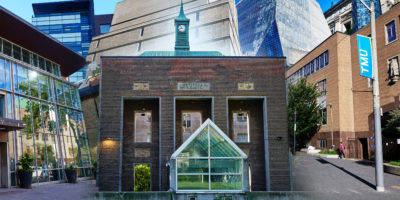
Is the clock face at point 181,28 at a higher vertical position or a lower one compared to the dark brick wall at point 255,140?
higher

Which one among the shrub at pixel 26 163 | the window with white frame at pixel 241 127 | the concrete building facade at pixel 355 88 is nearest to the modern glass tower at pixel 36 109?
the shrub at pixel 26 163

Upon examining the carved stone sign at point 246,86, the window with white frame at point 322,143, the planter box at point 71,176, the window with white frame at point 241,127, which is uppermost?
the carved stone sign at point 246,86

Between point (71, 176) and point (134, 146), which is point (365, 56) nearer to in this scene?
point (134, 146)

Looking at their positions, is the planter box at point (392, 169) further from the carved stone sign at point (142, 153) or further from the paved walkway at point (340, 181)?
A: the carved stone sign at point (142, 153)

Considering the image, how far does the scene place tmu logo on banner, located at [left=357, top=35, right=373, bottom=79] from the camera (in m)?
19.7

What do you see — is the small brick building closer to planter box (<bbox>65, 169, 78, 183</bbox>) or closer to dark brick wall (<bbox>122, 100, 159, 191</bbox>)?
dark brick wall (<bbox>122, 100, 159, 191</bbox>)

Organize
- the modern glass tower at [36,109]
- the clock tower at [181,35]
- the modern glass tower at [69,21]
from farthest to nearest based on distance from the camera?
the modern glass tower at [69,21], the clock tower at [181,35], the modern glass tower at [36,109]

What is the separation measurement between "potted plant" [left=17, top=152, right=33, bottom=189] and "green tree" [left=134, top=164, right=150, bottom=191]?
6951mm

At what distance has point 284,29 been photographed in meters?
85.3

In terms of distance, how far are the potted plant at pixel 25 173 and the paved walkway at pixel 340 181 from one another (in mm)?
17441

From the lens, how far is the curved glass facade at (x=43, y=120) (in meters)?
25.6

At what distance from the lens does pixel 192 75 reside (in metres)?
25.0

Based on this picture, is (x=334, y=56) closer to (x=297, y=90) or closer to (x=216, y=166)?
(x=297, y=90)

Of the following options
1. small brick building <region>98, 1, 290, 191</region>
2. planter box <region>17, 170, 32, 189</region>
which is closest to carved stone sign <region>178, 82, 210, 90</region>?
small brick building <region>98, 1, 290, 191</region>
